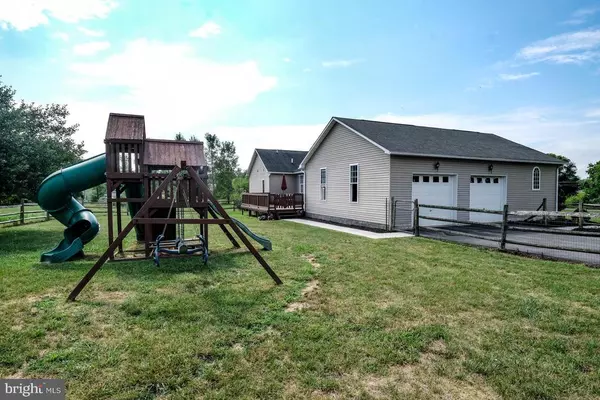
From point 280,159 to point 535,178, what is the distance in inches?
676

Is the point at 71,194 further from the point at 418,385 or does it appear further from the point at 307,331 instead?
the point at 418,385

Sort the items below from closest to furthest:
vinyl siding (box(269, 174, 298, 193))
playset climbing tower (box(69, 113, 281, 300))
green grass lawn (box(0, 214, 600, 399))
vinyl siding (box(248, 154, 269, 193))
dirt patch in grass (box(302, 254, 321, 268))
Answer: green grass lawn (box(0, 214, 600, 399)) → dirt patch in grass (box(302, 254, 321, 268)) → playset climbing tower (box(69, 113, 281, 300)) → vinyl siding (box(269, 174, 298, 193)) → vinyl siding (box(248, 154, 269, 193))

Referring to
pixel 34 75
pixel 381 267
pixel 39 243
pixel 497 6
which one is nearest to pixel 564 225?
pixel 497 6

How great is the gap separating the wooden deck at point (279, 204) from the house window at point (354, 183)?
4.70 meters

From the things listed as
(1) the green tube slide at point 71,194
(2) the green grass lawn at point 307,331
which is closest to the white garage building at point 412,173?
(2) the green grass lawn at point 307,331

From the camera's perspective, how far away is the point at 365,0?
39.6ft

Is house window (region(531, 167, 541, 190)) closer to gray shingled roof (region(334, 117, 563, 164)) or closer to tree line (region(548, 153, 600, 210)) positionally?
gray shingled roof (region(334, 117, 563, 164))

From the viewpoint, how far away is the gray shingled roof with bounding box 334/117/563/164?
43.6 feet

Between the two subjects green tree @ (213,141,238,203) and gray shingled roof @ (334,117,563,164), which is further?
green tree @ (213,141,238,203)

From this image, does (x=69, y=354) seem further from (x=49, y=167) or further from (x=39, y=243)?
(x=49, y=167)

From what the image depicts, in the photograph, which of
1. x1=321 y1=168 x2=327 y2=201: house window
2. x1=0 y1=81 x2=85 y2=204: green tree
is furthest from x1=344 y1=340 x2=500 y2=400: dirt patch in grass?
x1=321 y1=168 x2=327 y2=201: house window

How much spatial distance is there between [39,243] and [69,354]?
336 inches

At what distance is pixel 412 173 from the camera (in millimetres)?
12898

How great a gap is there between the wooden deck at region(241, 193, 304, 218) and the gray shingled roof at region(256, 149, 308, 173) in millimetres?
5818
